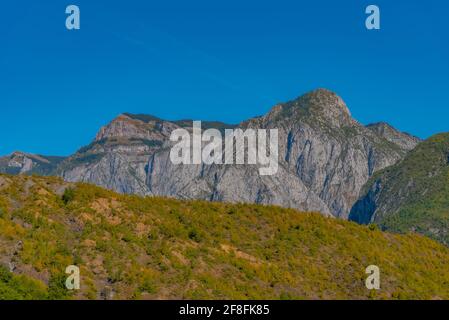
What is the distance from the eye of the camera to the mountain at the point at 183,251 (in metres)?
71.8

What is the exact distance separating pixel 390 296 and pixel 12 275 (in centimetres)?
4264

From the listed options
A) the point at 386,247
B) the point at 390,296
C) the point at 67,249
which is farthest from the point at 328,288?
the point at 67,249

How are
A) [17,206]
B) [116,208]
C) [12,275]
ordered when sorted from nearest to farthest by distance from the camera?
1. [12,275]
2. [17,206]
3. [116,208]

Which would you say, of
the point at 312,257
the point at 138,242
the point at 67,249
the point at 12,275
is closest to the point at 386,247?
the point at 312,257

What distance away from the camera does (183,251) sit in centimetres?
8188

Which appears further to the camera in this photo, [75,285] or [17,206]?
[17,206]

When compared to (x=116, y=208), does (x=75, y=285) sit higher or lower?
lower

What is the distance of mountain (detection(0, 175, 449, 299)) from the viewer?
71750 mm

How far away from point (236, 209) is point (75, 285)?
119 feet

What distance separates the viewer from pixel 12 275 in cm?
6712
